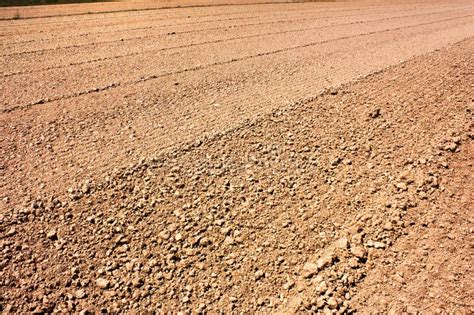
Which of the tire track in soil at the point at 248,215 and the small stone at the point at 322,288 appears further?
the tire track in soil at the point at 248,215

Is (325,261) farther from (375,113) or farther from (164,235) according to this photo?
(375,113)

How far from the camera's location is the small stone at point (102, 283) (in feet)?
10.3

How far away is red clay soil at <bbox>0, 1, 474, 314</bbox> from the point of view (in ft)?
10.2

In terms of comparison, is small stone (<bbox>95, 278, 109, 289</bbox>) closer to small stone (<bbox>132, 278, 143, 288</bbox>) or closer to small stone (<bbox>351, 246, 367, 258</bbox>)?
small stone (<bbox>132, 278, 143, 288</bbox>)

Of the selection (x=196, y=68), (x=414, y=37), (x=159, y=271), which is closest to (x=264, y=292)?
(x=159, y=271)

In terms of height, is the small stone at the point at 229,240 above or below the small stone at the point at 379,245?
below

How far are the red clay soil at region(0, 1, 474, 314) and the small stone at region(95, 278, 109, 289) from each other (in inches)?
0.6

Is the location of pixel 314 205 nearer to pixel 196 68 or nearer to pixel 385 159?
pixel 385 159

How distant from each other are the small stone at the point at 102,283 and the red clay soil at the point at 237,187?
0.05ft

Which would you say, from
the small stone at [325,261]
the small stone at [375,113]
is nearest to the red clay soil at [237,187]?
the small stone at [325,261]

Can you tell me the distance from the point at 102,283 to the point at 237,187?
1916mm

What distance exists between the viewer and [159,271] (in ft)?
10.8

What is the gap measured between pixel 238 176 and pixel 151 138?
1708 millimetres

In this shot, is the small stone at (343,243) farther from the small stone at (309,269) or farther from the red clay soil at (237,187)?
the small stone at (309,269)
